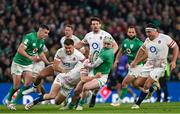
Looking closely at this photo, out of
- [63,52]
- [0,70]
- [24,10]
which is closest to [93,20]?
[63,52]

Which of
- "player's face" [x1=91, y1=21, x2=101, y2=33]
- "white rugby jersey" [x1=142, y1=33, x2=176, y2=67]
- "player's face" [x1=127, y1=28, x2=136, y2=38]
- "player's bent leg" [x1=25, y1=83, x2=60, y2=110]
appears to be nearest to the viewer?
"player's bent leg" [x1=25, y1=83, x2=60, y2=110]

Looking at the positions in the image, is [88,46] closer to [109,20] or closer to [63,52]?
[63,52]

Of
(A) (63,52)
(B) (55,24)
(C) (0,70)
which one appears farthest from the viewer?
(B) (55,24)

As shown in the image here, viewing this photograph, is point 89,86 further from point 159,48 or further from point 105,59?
point 159,48

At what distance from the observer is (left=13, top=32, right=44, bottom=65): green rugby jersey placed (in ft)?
72.2

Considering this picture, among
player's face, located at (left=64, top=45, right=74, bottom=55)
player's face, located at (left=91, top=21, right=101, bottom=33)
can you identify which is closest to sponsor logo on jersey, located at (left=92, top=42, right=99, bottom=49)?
player's face, located at (left=91, top=21, right=101, bottom=33)

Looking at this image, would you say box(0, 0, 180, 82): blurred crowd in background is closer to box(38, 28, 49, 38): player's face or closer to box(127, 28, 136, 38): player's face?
box(127, 28, 136, 38): player's face

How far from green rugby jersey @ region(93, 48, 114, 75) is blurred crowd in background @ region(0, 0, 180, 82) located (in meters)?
7.15

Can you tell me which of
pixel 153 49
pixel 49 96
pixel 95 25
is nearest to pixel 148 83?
pixel 153 49

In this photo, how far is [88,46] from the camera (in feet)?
81.8

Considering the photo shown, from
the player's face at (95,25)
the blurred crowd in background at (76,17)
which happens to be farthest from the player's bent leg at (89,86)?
the blurred crowd in background at (76,17)

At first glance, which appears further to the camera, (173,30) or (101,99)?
(173,30)

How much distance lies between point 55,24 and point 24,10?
133 cm

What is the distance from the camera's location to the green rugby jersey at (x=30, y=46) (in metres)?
22.0
